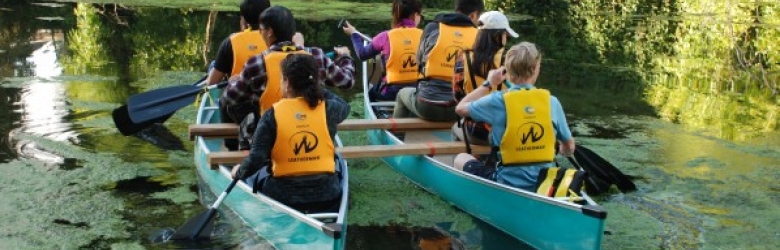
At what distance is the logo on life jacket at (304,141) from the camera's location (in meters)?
3.69

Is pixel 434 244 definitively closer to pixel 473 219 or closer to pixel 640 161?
pixel 473 219

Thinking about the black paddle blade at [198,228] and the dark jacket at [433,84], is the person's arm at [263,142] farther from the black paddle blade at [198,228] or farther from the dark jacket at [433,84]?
the dark jacket at [433,84]

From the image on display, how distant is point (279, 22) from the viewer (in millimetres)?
4211

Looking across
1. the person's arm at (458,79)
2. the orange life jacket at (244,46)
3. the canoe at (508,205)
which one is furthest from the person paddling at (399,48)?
the orange life jacket at (244,46)

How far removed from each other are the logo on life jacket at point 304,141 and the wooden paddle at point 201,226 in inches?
16.4

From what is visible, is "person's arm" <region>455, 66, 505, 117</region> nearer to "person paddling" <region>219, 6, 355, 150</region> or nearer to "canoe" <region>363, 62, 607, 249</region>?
"canoe" <region>363, 62, 607, 249</region>

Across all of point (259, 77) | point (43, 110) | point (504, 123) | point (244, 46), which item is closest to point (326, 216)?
point (504, 123)

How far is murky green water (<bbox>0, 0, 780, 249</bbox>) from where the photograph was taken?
14.3 feet

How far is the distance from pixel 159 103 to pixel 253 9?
0.94 meters

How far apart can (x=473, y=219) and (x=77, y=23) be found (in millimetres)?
9452

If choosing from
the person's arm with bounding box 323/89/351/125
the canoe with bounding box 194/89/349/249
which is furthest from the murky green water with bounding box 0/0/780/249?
the person's arm with bounding box 323/89/351/125

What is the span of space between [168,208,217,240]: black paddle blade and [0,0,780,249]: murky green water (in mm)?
98

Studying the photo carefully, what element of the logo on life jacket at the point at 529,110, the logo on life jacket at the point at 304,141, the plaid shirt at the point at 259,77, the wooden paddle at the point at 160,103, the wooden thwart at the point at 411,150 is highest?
the plaid shirt at the point at 259,77

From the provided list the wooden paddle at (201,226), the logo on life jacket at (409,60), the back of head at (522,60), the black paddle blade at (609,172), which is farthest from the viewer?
the logo on life jacket at (409,60)
